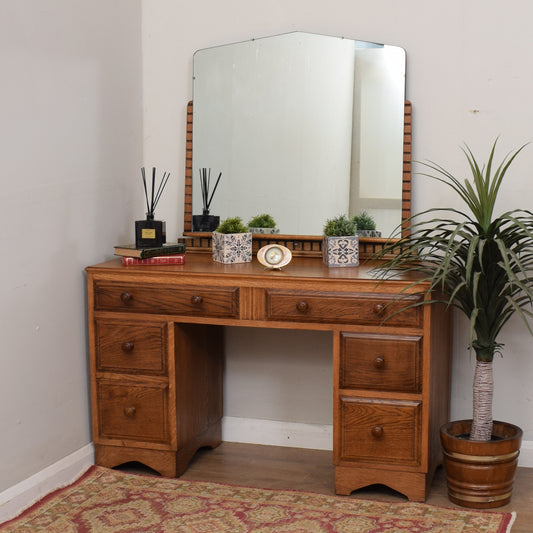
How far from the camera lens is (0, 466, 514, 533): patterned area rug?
241 centimetres

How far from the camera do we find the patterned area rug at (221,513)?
2.41 meters

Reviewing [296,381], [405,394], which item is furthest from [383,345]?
[296,381]

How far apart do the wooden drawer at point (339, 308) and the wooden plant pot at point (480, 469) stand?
44 cm

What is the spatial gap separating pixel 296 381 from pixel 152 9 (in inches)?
65.6

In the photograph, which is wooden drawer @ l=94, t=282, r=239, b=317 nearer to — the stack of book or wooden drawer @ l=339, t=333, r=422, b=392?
the stack of book

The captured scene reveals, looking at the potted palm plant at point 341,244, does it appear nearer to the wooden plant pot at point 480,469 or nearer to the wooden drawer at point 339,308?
the wooden drawer at point 339,308

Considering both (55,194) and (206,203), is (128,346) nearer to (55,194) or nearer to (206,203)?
(55,194)

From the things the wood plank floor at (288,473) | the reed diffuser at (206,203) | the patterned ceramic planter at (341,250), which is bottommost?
the wood plank floor at (288,473)

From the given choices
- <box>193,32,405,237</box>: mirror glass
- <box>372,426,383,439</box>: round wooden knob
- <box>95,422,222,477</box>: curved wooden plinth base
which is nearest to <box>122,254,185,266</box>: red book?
<box>193,32,405,237</box>: mirror glass

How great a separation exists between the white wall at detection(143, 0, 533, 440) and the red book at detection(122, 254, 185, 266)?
1.95 feet

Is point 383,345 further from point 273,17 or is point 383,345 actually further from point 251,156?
point 273,17

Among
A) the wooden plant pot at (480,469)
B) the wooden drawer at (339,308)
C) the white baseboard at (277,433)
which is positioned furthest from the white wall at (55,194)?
the wooden plant pot at (480,469)

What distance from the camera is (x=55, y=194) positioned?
105 inches

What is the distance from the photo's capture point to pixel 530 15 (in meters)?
2.80
